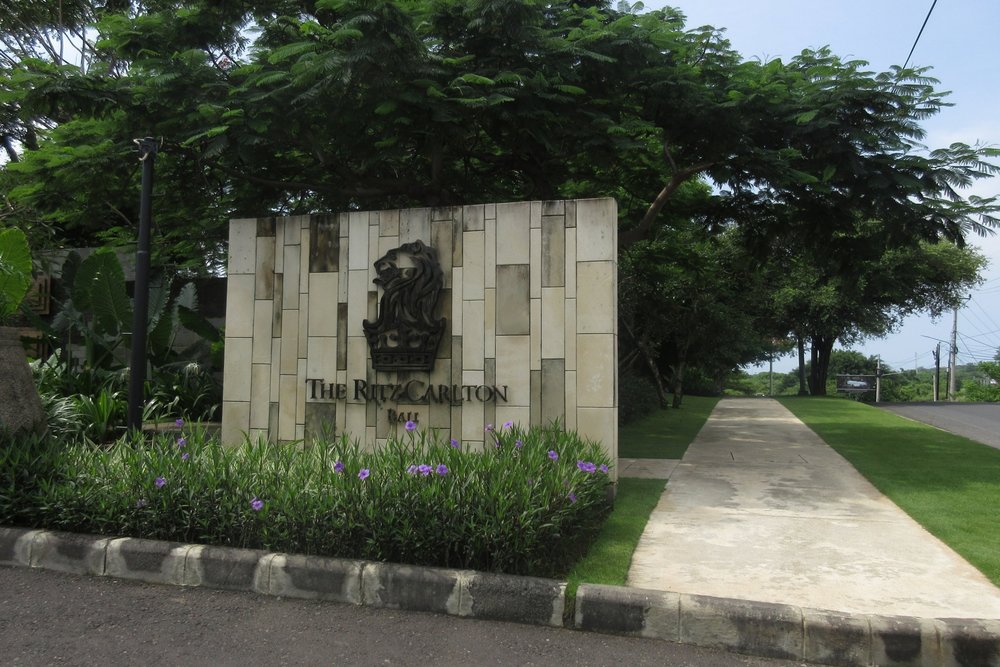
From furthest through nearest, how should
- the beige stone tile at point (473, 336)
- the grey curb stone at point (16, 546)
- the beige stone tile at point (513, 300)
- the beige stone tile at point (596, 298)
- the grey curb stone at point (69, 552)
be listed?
1. the beige stone tile at point (473, 336)
2. the beige stone tile at point (513, 300)
3. the beige stone tile at point (596, 298)
4. the grey curb stone at point (16, 546)
5. the grey curb stone at point (69, 552)

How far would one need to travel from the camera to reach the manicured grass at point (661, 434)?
11342 millimetres

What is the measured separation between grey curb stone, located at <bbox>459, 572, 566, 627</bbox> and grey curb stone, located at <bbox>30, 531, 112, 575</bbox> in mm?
2689

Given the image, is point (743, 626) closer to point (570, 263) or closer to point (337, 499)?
point (337, 499)

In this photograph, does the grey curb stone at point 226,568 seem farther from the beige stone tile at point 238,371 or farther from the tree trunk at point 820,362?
the tree trunk at point 820,362

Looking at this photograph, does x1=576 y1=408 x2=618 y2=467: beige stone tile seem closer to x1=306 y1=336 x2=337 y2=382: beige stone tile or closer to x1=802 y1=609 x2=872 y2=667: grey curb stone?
x1=306 y1=336 x2=337 y2=382: beige stone tile

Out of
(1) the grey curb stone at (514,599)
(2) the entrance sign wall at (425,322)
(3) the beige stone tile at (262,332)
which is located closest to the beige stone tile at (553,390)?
(2) the entrance sign wall at (425,322)

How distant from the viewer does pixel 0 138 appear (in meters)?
17.7

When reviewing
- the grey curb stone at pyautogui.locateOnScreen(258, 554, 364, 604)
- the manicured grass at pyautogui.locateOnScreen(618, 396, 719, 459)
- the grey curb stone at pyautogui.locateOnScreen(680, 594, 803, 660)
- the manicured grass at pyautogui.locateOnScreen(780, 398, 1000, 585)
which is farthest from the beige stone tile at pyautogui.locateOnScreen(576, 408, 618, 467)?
the manicured grass at pyautogui.locateOnScreen(618, 396, 719, 459)

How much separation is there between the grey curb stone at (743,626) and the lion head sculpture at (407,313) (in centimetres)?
427

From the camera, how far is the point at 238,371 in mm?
8508

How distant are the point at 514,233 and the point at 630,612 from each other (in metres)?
4.42

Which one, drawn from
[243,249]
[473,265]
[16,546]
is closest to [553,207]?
[473,265]

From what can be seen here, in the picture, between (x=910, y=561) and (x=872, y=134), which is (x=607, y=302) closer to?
(x=910, y=561)

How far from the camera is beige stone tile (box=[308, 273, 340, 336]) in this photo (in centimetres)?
827
